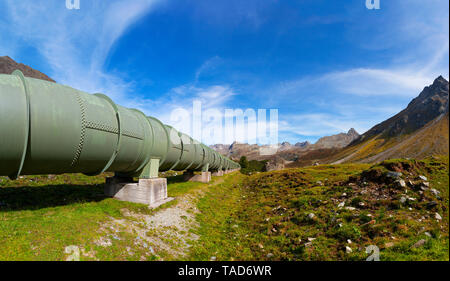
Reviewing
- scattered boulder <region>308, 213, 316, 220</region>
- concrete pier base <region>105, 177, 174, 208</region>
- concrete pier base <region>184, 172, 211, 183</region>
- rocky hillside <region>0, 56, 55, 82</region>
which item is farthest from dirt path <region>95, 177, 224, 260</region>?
rocky hillside <region>0, 56, 55, 82</region>

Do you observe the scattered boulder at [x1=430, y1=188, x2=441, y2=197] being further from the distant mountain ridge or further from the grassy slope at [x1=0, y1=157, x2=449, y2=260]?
the distant mountain ridge

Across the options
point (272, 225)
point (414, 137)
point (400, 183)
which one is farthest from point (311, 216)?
point (414, 137)

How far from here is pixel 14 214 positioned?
740 centimetres

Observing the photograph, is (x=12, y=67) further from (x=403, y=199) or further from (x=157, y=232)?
(x=403, y=199)

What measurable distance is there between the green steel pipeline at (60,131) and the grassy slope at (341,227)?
574 centimetres

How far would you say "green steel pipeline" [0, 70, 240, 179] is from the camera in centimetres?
552

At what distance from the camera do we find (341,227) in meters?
8.47

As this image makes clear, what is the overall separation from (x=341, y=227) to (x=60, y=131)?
460 inches

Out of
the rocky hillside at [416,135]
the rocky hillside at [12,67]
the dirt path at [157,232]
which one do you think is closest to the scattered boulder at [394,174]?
the dirt path at [157,232]

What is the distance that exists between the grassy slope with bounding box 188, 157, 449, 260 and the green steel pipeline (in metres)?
5.74
